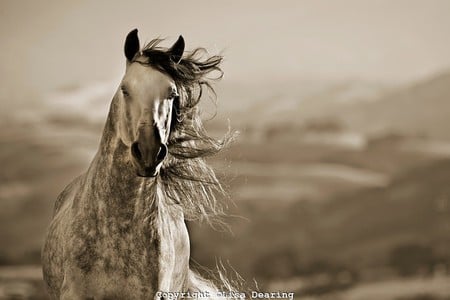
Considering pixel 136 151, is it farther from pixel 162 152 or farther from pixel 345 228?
pixel 345 228

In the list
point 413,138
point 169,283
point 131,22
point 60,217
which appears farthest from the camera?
point 413,138

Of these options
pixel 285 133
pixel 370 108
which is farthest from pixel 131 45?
pixel 370 108

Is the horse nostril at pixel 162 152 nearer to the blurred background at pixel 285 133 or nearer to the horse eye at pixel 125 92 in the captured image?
the horse eye at pixel 125 92

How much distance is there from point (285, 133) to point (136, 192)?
3.65 meters

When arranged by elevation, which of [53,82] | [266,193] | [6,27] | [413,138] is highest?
[6,27]

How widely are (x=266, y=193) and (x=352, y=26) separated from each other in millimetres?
1354

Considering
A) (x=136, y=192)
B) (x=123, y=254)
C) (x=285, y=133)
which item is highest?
(x=285, y=133)

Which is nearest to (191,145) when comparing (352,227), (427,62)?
(352,227)

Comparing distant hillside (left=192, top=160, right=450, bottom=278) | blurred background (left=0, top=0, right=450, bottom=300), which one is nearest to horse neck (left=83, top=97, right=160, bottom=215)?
blurred background (left=0, top=0, right=450, bottom=300)

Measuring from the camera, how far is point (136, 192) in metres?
2.04

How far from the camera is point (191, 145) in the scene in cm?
222

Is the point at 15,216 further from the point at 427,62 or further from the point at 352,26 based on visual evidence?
the point at 427,62

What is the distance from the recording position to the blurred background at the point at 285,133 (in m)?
5.28

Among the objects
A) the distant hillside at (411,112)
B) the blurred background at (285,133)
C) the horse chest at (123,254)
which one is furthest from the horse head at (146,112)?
the distant hillside at (411,112)
